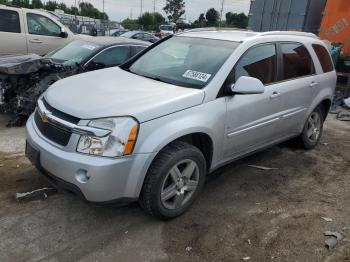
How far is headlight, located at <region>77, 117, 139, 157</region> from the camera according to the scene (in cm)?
309

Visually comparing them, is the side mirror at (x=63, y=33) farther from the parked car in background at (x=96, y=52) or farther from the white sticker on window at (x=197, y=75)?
the white sticker on window at (x=197, y=75)

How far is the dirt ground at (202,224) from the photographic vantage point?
3.22m

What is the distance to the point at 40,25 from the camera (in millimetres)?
9555

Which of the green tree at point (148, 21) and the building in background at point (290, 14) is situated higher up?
the building in background at point (290, 14)

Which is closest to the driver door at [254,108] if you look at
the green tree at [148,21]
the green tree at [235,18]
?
the green tree at [148,21]

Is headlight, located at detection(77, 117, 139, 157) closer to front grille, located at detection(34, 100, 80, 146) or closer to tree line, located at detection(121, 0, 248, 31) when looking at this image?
front grille, located at detection(34, 100, 80, 146)

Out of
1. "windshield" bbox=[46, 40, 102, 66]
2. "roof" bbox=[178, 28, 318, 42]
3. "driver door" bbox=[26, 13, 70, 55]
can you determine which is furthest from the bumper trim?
"driver door" bbox=[26, 13, 70, 55]

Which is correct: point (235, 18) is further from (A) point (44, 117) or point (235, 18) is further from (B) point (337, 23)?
(A) point (44, 117)

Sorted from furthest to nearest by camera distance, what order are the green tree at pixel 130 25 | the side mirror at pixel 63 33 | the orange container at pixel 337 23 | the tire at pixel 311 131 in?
the green tree at pixel 130 25 → the orange container at pixel 337 23 → the side mirror at pixel 63 33 → the tire at pixel 311 131

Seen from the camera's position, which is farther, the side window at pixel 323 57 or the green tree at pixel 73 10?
the green tree at pixel 73 10

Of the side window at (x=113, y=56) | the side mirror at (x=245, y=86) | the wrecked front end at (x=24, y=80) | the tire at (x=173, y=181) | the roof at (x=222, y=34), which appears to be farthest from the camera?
the side window at (x=113, y=56)

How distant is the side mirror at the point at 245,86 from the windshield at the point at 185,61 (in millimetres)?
260

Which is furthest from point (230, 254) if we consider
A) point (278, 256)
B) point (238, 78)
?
point (238, 78)

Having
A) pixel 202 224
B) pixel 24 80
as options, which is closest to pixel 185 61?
pixel 202 224
